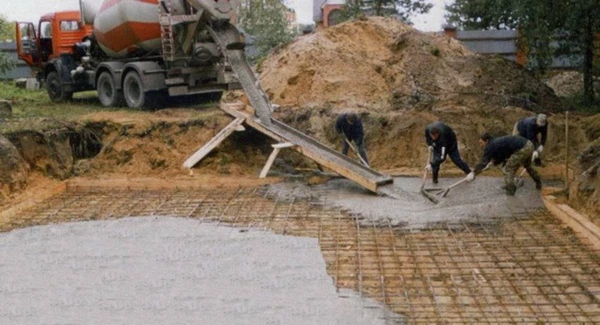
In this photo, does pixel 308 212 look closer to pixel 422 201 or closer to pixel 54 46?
pixel 422 201

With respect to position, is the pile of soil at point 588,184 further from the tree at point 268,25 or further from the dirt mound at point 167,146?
the tree at point 268,25

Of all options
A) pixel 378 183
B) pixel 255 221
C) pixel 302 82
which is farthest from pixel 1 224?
pixel 302 82

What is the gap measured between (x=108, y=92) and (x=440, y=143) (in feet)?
24.7

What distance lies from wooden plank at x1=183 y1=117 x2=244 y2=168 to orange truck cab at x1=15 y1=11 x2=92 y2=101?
216 inches

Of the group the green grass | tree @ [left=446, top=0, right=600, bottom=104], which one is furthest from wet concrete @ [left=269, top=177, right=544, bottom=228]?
the green grass

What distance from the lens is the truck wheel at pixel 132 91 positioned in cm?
1250

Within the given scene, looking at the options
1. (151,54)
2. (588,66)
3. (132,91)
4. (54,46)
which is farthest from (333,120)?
(54,46)

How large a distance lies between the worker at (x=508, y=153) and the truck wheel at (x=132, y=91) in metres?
6.68

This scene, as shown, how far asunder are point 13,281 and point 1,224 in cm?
229

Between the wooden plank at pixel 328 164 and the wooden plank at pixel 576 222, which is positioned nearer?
the wooden plank at pixel 576 222

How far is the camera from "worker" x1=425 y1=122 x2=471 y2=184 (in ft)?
29.6

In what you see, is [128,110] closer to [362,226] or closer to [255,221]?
[255,221]

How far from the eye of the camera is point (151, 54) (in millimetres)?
12758

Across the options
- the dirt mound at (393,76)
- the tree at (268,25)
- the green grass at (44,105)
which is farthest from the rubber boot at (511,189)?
the tree at (268,25)
